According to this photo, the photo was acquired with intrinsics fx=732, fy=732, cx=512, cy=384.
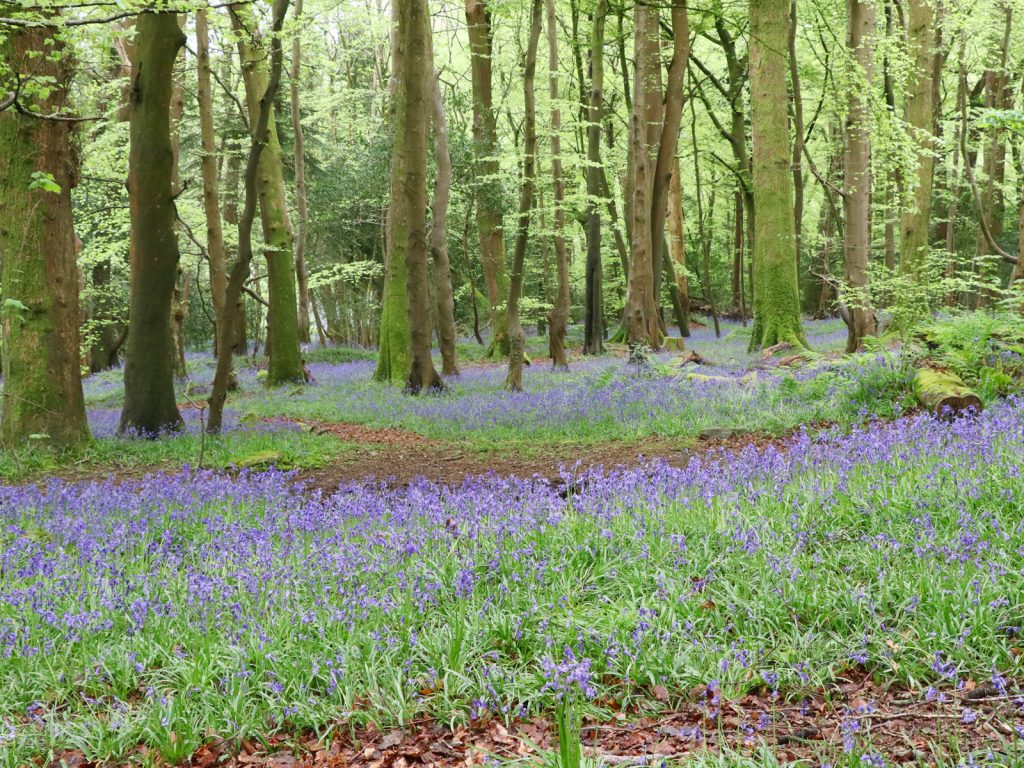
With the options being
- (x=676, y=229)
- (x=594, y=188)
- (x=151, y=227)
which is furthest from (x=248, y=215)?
(x=676, y=229)

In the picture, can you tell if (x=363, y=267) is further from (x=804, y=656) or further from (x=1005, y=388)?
(x=804, y=656)

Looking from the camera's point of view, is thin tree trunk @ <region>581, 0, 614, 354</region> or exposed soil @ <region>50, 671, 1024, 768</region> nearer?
exposed soil @ <region>50, 671, 1024, 768</region>

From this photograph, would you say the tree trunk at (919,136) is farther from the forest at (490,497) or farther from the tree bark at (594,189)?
the tree bark at (594,189)

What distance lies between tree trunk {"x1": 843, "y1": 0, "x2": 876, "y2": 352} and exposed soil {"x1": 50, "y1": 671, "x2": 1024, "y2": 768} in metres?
12.1

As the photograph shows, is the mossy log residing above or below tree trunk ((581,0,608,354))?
below

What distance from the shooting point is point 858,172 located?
51.1 feet

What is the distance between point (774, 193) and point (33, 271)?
13.9 meters

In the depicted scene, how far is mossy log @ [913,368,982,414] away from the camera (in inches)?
295

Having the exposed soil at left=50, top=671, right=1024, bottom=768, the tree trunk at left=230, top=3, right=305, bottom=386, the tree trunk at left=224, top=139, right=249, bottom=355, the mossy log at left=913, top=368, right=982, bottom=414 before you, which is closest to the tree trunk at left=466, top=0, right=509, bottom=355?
the tree trunk at left=230, top=3, right=305, bottom=386

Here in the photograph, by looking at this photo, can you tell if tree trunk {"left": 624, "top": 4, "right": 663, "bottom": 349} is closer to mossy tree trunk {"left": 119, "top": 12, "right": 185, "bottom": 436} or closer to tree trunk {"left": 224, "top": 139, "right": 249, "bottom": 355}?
mossy tree trunk {"left": 119, "top": 12, "right": 185, "bottom": 436}

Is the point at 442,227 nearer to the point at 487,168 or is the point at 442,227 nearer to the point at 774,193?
the point at 774,193

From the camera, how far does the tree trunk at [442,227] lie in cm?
1602

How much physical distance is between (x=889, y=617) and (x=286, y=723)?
2760mm

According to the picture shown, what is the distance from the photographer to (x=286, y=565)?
4570 mm
